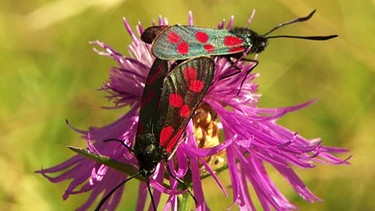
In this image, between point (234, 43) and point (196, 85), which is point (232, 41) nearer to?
point (234, 43)

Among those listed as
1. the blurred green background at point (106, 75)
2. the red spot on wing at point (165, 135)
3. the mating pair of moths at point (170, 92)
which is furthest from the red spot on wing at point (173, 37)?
the blurred green background at point (106, 75)

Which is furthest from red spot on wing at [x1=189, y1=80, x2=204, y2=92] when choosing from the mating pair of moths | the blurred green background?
the blurred green background

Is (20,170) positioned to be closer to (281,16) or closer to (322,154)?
(322,154)

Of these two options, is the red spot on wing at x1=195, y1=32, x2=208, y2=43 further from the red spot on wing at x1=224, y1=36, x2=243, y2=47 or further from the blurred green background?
the blurred green background

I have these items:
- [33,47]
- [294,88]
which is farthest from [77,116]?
[294,88]

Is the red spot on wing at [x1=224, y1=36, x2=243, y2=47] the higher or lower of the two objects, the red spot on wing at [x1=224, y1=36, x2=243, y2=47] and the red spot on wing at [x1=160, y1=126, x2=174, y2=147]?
the higher

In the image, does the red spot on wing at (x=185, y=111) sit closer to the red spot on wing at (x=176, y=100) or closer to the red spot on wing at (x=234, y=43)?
the red spot on wing at (x=176, y=100)
